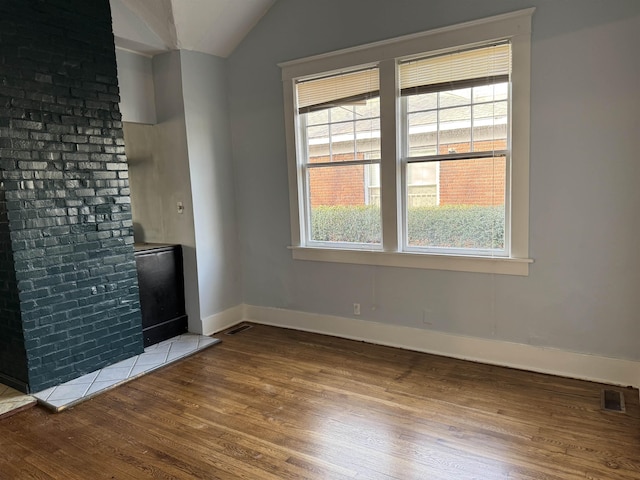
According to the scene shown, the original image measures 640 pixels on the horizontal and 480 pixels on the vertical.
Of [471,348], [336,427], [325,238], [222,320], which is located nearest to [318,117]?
[325,238]

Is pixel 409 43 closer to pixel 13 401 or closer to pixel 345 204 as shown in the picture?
pixel 345 204

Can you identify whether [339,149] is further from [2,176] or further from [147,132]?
[2,176]

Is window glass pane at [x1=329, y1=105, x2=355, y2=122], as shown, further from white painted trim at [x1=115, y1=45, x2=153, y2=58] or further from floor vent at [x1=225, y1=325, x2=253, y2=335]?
floor vent at [x1=225, y1=325, x2=253, y2=335]

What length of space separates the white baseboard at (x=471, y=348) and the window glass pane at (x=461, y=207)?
75 cm

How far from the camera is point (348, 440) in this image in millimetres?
2480

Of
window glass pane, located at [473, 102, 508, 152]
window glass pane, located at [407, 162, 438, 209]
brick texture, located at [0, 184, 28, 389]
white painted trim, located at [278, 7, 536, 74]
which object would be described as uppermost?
white painted trim, located at [278, 7, 536, 74]

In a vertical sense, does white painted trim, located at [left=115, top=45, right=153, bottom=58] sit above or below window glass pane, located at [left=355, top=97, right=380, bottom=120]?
above

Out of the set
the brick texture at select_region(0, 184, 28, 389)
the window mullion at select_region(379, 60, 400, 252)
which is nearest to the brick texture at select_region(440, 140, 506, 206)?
the window mullion at select_region(379, 60, 400, 252)

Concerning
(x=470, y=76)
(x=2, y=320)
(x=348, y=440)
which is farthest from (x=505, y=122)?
(x=2, y=320)

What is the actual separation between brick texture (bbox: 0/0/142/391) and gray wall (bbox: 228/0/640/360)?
1.62 metres

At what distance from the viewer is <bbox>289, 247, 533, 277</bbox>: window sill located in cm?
324

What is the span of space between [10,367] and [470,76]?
3899mm

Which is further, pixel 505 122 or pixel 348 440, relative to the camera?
pixel 505 122

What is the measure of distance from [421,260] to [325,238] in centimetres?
97
